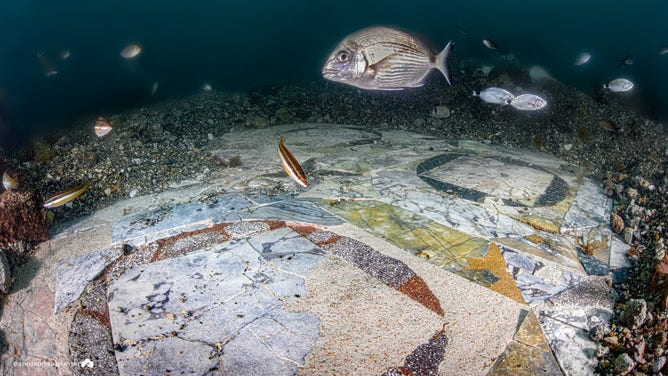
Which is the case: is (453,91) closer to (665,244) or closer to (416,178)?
(416,178)

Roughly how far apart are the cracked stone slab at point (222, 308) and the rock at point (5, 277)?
1.02 metres

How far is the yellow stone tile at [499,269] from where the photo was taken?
3.38 m

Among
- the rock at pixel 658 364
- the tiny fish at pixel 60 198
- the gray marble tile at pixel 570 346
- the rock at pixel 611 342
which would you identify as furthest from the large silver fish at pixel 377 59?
the tiny fish at pixel 60 198

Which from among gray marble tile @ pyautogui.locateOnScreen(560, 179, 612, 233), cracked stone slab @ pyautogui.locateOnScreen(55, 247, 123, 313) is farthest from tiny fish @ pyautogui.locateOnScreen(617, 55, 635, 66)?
cracked stone slab @ pyautogui.locateOnScreen(55, 247, 123, 313)

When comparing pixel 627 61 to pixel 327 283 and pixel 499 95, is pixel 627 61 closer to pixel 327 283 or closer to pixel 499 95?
pixel 499 95

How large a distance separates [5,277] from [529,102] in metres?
7.82

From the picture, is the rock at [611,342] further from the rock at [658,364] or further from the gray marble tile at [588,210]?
the gray marble tile at [588,210]

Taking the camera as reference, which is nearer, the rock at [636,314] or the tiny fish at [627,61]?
the rock at [636,314]

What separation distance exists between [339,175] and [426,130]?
4.81 m

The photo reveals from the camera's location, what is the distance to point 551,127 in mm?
9570

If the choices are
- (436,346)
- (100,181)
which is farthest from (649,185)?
(100,181)

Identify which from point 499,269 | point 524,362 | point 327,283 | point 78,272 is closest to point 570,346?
point 524,362

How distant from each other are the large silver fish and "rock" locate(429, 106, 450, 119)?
6630 millimetres

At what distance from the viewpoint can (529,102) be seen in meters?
6.76
